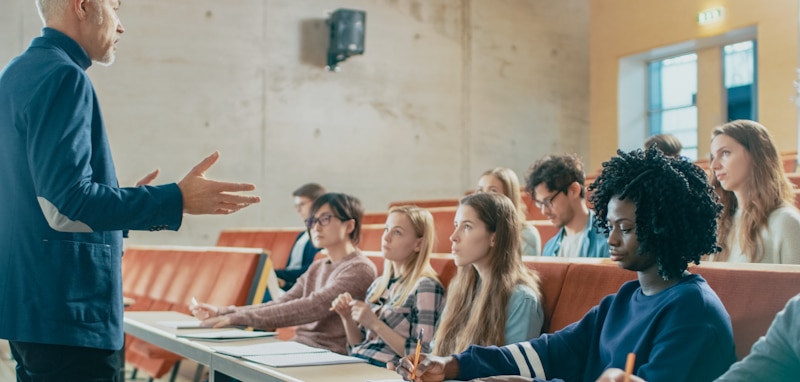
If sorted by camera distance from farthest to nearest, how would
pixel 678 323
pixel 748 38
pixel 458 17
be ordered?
pixel 458 17, pixel 748 38, pixel 678 323

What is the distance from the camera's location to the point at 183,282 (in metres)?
4.81

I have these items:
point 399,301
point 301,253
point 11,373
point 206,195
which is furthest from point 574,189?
point 11,373

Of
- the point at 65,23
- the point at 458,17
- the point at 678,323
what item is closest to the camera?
the point at 678,323

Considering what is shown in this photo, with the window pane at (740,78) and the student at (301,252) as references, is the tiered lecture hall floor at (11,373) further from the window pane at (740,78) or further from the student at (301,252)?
the window pane at (740,78)

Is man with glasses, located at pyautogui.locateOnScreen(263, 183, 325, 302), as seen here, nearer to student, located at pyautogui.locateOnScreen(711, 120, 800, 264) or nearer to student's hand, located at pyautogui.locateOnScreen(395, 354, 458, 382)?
student, located at pyautogui.locateOnScreen(711, 120, 800, 264)

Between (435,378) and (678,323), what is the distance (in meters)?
0.55

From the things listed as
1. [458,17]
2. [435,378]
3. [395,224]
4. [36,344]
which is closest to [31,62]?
[36,344]


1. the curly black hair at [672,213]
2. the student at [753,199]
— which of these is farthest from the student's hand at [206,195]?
the student at [753,199]

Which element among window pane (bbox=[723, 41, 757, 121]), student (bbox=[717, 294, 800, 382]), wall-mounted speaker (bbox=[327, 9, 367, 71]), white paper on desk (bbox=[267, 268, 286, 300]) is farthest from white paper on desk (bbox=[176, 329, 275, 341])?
window pane (bbox=[723, 41, 757, 121])

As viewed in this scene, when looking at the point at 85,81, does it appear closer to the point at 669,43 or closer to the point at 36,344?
the point at 36,344

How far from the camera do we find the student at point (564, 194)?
3461mm

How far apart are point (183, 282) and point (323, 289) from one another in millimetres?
1805

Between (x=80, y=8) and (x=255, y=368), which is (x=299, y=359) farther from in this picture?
(x=80, y=8)

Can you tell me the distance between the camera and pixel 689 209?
67.9 inches
